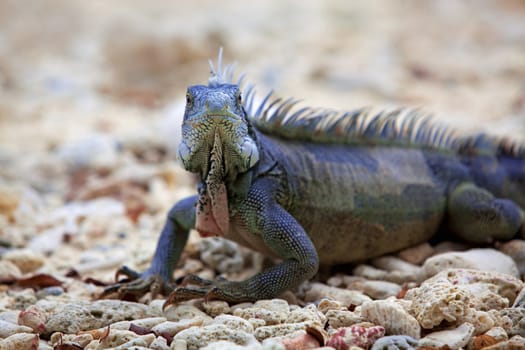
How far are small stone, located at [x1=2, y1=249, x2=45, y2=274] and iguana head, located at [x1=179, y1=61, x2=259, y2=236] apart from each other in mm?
1691

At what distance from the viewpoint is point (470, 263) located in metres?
4.56

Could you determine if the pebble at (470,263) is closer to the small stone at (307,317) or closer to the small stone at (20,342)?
the small stone at (307,317)

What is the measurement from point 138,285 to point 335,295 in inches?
57.6

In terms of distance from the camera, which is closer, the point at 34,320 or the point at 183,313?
the point at 34,320

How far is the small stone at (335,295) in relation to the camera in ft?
13.8

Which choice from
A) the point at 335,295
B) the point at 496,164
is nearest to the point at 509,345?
the point at 335,295

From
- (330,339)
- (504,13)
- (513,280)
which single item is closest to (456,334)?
(330,339)

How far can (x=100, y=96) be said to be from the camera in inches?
439

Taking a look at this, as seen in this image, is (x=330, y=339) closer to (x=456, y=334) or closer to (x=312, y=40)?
(x=456, y=334)

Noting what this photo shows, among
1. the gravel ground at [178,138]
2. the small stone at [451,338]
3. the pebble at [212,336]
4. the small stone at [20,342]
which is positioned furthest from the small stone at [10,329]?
the small stone at [451,338]

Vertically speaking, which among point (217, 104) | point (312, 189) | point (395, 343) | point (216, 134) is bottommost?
point (395, 343)

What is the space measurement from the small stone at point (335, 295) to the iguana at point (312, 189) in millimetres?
204

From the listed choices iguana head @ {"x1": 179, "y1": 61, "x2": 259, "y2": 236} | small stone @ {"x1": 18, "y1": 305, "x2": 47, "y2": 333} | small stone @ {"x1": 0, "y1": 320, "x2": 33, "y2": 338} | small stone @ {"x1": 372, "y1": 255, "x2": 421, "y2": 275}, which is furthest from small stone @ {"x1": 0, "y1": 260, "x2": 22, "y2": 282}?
small stone @ {"x1": 372, "y1": 255, "x2": 421, "y2": 275}

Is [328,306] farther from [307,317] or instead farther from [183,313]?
[183,313]
